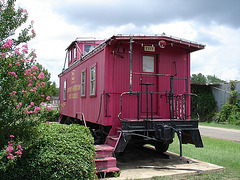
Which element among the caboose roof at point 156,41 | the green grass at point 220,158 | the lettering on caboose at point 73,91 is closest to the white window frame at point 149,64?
the caboose roof at point 156,41

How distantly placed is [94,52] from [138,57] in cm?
149

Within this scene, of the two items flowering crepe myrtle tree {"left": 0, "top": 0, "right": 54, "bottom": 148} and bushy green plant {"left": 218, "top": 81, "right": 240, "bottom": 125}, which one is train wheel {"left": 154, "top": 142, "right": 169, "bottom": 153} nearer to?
flowering crepe myrtle tree {"left": 0, "top": 0, "right": 54, "bottom": 148}

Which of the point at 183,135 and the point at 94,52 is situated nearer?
the point at 183,135

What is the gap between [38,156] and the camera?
14.4ft

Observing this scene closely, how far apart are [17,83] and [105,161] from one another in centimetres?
247

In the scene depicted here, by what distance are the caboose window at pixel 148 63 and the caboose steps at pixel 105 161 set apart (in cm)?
275

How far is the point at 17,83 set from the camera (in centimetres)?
427

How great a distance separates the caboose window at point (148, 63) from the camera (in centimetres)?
743

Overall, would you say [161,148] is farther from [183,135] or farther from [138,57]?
[138,57]

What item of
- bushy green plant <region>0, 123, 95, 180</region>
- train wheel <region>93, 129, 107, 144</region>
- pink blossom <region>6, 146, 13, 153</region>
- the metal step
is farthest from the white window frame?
pink blossom <region>6, 146, 13, 153</region>

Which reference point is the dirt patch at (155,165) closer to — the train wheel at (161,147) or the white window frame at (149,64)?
the train wheel at (161,147)

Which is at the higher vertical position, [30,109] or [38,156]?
[30,109]

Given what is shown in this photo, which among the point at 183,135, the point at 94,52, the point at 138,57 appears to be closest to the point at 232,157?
the point at 183,135

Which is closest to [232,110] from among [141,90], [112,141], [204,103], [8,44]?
[204,103]
